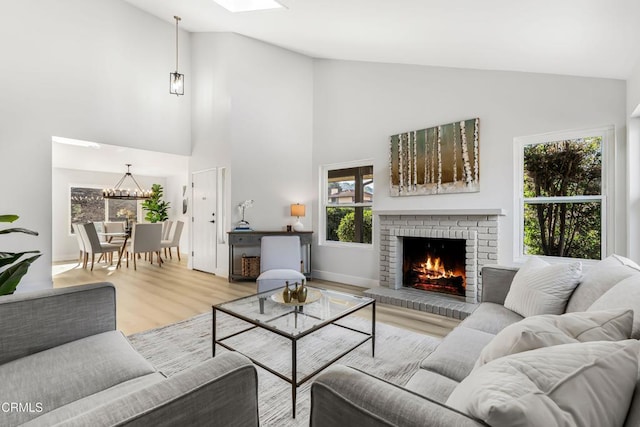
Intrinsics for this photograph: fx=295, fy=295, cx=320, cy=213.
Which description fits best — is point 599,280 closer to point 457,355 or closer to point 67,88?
point 457,355

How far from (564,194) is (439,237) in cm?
135

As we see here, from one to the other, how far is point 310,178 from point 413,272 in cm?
242

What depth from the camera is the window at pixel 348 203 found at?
4723 millimetres

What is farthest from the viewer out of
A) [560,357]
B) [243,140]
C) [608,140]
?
[243,140]

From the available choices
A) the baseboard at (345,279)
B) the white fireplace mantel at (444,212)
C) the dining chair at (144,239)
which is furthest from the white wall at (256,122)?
the dining chair at (144,239)

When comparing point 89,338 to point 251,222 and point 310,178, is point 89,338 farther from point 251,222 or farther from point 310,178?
point 310,178

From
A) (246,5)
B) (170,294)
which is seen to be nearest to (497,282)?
(170,294)

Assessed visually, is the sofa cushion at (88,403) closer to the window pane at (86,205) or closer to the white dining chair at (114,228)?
the white dining chair at (114,228)

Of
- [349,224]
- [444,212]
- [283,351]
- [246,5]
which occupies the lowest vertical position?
[283,351]

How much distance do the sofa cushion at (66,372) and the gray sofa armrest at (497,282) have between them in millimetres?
2366

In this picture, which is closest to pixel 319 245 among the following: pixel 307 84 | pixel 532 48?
pixel 307 84

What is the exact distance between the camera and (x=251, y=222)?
5.10m

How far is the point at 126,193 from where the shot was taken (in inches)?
299

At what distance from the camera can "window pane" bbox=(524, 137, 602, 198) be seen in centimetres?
300
